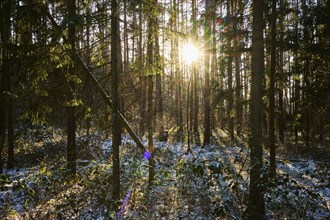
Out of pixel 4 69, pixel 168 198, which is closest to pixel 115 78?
pixel 168 198

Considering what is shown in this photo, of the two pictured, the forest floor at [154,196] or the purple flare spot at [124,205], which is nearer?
the forest floor at [154,196]

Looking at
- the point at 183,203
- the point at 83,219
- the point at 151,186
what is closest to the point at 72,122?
the point at 151,186

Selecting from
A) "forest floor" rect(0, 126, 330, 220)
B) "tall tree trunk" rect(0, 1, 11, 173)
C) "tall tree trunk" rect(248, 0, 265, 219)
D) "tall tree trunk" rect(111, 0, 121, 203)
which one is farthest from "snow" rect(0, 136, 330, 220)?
"tall tree trunk" rect(0, 1, 11, 173)

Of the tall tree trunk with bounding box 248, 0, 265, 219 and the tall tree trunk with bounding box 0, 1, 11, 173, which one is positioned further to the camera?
the tall tree trunk with bounding box 0, 1, 11, 173

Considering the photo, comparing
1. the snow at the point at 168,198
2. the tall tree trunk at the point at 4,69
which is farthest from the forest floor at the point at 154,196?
the tall tree trunk at the point at 4,69

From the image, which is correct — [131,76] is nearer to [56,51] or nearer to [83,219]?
[56,51]

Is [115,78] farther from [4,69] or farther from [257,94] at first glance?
[4,69]

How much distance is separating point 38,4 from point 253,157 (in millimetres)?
6353

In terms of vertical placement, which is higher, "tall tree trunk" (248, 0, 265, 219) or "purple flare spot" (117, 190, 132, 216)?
"tall tree trunk" (248, 0, 265, 219)

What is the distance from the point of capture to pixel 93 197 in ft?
25.4

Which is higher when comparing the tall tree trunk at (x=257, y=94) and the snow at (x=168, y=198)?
the tall tree trunk at (x=257, y=94)

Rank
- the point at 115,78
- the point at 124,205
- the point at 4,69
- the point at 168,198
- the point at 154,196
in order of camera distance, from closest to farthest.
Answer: the point at 115,78
the point at 124,205
the point at 168,198
the point at 154,196
the point at 4,69

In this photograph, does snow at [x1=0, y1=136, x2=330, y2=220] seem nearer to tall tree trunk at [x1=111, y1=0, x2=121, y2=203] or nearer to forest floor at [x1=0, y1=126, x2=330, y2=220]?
forest floor at [x1=0, y1=126, x2=330, y2=220]

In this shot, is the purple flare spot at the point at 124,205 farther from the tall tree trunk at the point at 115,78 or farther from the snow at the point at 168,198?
the tall tree trunk at the point at 115,78
